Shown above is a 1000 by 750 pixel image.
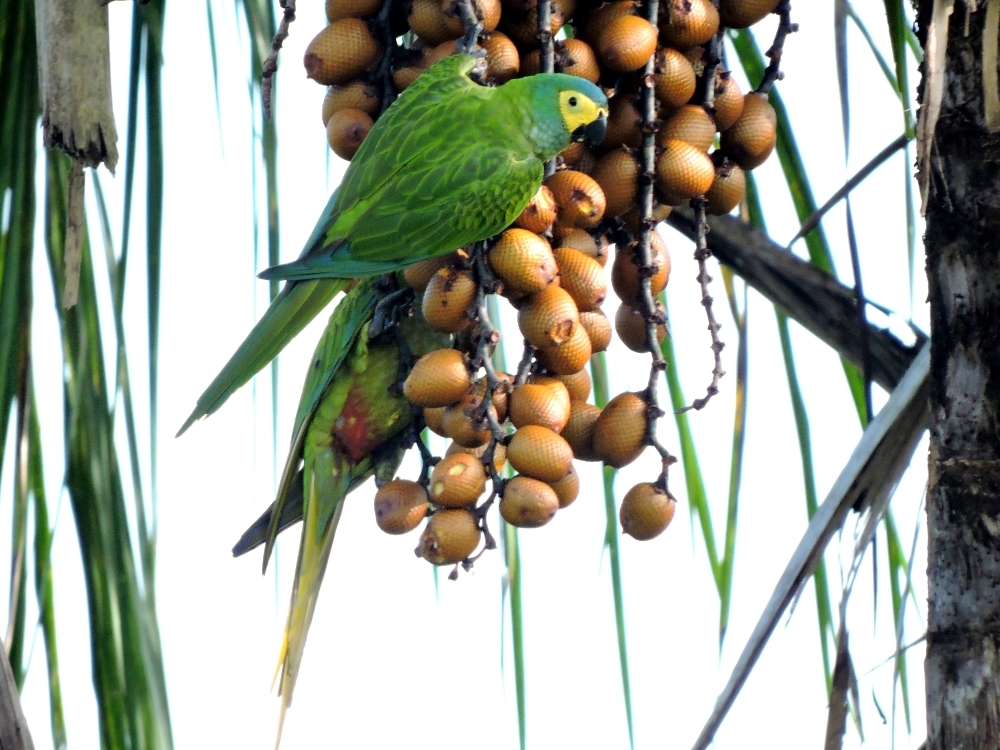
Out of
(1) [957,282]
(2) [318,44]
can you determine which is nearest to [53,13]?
(2) [318,44]

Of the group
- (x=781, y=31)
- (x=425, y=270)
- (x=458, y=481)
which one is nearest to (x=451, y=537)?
(x=458, y=481)

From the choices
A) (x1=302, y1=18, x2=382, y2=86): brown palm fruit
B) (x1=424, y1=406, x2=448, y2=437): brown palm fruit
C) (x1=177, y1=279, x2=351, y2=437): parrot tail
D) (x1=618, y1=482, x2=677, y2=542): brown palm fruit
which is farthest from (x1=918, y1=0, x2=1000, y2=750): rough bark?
(x1=177, y1=279, x2=351, y2=437): parrot tail

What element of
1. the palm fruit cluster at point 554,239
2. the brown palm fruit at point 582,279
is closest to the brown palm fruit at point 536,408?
the palm fruit cluster at point 554,239

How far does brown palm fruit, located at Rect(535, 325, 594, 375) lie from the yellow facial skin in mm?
228

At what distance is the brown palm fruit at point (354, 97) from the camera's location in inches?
47.4

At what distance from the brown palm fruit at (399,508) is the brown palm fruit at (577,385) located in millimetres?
181

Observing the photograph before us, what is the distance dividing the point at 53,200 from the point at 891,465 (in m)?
1.11

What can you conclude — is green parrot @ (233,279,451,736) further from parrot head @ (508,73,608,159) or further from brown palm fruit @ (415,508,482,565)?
brown palm fruit @ (415,508,482,565)

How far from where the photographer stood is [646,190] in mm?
1063

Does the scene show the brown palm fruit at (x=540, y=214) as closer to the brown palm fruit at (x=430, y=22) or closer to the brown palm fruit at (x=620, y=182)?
the brown palm fruit at (x=620, y=182)

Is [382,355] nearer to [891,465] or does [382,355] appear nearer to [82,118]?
[82,118]

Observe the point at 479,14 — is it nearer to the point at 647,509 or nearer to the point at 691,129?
the point at 691,129

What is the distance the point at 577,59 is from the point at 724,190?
205 mm

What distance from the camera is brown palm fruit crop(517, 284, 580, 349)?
101cm
